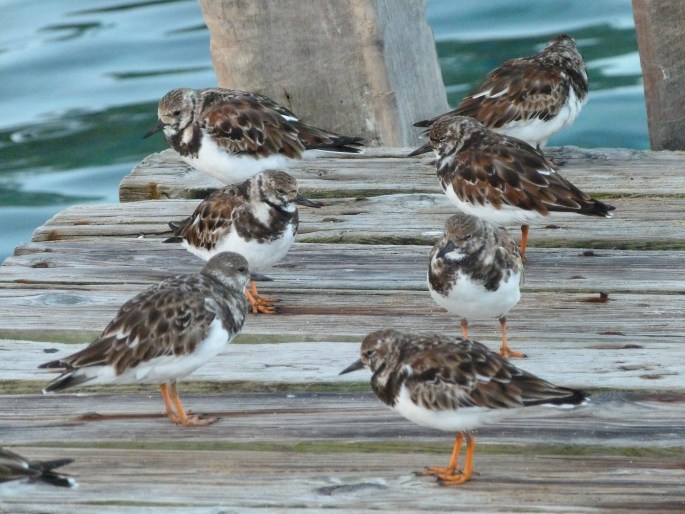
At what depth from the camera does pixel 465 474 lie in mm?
2619

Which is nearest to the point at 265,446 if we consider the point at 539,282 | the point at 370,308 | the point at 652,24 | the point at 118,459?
the point at 118,459

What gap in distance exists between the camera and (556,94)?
4781 millimetres

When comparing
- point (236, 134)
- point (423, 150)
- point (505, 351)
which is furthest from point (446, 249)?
point (236, 134)

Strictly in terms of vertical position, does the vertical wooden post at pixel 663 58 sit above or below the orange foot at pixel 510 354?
above

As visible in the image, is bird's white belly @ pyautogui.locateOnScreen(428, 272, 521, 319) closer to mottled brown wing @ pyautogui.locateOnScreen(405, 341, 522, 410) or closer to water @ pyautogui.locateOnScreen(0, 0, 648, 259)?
mottled brown wing @ pyautogui.locateOnScreen(405, 341, 522, 410)

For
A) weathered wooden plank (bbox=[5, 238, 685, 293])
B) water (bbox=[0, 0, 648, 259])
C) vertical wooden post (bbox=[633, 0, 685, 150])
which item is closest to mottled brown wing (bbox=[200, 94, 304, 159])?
weathered wooden plank (bbox=[5, 238, 685, 293])

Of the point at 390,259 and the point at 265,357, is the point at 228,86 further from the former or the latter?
the point at 265,357

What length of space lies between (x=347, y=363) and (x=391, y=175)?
1668mm

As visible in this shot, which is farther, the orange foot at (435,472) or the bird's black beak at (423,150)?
the bird's black beak at (423,150)

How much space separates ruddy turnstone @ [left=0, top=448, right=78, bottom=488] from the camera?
2.40m

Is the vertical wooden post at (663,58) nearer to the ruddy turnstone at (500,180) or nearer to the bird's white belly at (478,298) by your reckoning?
the ruddy turnstone at (500,180)

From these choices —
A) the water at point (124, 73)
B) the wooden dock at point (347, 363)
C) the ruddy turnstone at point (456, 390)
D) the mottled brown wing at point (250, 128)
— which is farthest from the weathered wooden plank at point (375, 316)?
the water at point (124, 73)

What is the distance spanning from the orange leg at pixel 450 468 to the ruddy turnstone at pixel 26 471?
0.72m

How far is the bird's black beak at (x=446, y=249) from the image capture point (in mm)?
3201
